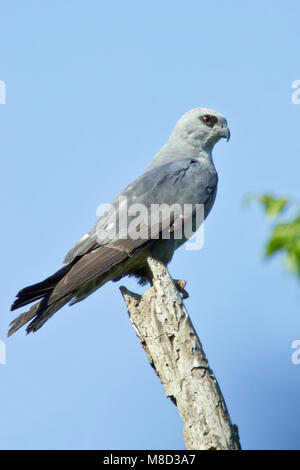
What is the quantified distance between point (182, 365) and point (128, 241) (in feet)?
6.34

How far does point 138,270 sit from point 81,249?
2.55 feet

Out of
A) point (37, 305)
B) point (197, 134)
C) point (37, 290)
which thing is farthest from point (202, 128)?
point (37, 305)

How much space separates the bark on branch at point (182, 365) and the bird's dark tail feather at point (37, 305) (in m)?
0.84

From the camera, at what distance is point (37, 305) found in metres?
5.86

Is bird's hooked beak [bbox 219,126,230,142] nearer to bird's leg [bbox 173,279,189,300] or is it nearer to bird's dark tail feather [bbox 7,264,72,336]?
bird's leg [bbox 173,279,189,300]

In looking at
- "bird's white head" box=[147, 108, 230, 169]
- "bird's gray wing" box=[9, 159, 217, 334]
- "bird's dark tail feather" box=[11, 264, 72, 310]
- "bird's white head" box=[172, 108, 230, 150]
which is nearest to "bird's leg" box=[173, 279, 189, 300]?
"bird's gray wing" box=[9, 159, 217, 334]

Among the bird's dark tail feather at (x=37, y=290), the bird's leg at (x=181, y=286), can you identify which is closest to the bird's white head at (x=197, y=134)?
the bird's leg at (x=181, y=286)

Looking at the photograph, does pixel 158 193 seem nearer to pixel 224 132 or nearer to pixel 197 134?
pixel 197 134

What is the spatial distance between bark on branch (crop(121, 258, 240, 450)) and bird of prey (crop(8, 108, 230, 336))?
2.96ft
